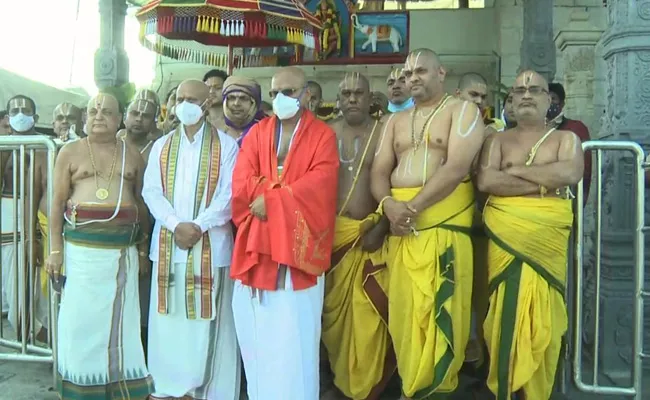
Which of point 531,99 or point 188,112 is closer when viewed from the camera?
point 531,99

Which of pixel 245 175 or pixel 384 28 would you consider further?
pixel 384 28

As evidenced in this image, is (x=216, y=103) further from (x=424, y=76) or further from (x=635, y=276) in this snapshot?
(x=635, y=276)

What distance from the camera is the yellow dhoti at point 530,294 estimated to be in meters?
3.31

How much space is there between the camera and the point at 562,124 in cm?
450

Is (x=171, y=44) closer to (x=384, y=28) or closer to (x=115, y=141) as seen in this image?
(x=115, y=141)

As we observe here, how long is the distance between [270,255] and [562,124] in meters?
2.40

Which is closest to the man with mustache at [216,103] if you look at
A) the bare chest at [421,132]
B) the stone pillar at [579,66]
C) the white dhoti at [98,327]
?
the white dhoti at [98,327]

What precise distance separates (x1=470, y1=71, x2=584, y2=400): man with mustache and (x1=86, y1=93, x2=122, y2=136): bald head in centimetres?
211

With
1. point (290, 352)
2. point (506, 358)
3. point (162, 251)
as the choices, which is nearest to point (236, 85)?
point (162, 251)

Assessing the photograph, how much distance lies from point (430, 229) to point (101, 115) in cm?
196

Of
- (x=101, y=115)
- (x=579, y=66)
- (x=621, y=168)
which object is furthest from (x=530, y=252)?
(x=579, y=66)

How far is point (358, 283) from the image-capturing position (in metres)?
3.78

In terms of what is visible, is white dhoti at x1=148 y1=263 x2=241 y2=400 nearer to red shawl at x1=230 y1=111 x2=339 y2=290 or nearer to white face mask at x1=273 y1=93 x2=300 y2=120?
red shawl at x1=230 y1=111 x2=339 y2=290

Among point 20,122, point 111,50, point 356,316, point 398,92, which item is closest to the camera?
point 356,316
